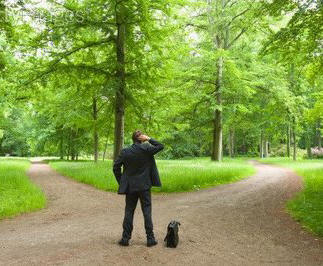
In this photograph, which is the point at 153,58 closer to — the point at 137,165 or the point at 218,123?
the point at 218,123

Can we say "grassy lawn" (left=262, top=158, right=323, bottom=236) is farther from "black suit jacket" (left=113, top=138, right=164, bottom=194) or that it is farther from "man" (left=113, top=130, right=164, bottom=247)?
"black suit jacket" (left=113, top=138, right=164, bottom=194)

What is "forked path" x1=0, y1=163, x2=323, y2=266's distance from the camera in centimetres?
562

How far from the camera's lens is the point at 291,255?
6.02m

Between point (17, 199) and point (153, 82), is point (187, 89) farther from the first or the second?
point (17, 199)

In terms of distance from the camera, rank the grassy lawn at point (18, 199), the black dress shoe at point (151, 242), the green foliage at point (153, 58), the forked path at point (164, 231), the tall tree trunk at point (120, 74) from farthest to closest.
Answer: the tall tree trunk at point (120, 74)
the green foliage at point (153, 58)
the grassy lawn at point (18, 199)
the black dress shoe at point (151, 242)
the forked path at point (164, 231)

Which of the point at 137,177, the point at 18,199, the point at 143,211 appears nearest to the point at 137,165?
the point at 137,177

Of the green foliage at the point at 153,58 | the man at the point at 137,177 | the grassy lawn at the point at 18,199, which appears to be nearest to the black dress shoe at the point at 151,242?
the man at the point at 137,177

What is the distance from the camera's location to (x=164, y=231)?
736 cm

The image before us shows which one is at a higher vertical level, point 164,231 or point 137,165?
point 137,165

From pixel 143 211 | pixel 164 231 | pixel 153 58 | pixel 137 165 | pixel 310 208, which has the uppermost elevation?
pixel 153 58

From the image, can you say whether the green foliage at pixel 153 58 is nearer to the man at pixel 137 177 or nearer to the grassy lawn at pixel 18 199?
the grassy lawn at pixel 18 199

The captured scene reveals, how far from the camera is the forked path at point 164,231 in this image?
5.62 meters

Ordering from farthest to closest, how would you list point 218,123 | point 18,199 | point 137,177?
point 218,123, point 18,199, point 137,177

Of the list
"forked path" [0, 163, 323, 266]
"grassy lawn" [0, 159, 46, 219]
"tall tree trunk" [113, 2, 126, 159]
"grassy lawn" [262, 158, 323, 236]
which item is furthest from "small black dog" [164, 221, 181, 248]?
"tall tree trunk" [113, 2, 126, 159]
